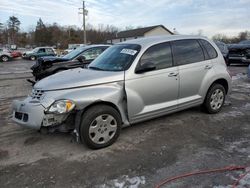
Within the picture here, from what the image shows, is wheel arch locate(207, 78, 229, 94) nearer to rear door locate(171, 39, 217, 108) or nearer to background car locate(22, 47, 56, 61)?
rear door locate(171, 39, 217, 108)

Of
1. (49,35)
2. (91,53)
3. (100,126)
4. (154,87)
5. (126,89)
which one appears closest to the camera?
(100,126)

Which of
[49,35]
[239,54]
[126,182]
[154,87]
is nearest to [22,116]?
[126,182]

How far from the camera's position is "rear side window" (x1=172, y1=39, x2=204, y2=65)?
488cm

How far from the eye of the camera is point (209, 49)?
214 inches

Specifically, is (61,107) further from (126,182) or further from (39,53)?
(39,53)

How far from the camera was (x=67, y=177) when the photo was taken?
3.22 meters

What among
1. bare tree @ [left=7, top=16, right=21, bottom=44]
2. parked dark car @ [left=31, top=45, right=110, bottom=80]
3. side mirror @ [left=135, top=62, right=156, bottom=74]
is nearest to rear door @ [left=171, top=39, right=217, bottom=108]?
side mirror @ [left=135, top=62, right=156, bottom=74]

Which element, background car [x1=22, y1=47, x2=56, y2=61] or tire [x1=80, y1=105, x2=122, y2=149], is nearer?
tire [x1=80, y1=105, x2=122, y2=149]

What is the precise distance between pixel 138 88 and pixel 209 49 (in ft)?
7.23

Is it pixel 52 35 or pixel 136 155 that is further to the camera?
pixel 52 35

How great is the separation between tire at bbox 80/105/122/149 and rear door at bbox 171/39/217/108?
1.59m

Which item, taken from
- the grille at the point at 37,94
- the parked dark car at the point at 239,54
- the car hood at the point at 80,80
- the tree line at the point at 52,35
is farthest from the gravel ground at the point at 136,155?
the tree line at the point at 52,35

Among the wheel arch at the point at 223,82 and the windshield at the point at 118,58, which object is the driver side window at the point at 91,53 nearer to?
the windshield at the point at 118,58

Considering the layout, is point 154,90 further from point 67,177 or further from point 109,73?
point 67,177
